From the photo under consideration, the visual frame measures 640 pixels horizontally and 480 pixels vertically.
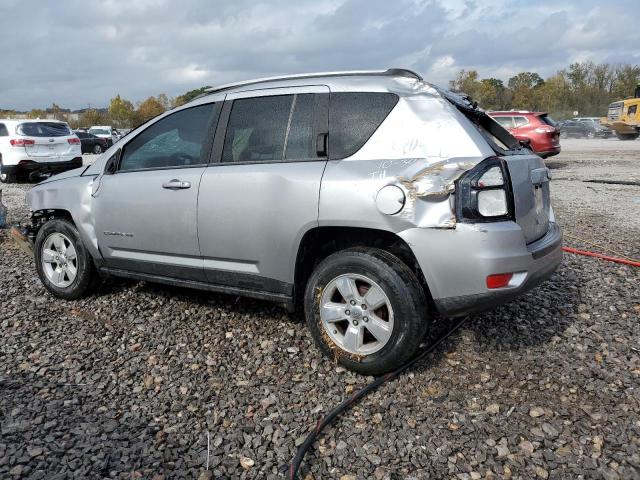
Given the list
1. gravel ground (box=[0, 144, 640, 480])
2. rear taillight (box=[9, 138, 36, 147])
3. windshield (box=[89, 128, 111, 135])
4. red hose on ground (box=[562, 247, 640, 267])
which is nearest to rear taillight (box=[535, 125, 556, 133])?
red hose on ground (box=[562, 247, 640, 267])

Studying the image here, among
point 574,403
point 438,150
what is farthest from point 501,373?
point 438,150

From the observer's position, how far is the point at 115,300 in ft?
15.2

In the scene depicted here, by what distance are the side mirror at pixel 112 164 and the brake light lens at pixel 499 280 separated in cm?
307

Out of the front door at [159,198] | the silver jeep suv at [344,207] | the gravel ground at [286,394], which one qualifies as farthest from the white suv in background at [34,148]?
Result: the silver jeep suv at [344,207]

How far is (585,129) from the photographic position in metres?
40.7

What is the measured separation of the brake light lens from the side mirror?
3.07 metres

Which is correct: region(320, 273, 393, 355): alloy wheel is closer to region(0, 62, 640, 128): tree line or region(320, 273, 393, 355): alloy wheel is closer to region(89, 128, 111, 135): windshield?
region(89, 128, 111, 135): windshield

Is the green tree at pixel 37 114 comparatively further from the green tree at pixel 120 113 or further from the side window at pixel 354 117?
the side window at pixel 354 117

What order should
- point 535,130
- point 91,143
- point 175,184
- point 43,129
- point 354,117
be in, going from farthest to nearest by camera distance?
point 91,143
point 535,130
point 43,129
point 175,184
point 354,117

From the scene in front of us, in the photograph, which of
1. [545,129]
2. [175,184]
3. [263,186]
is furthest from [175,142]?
[545,129]

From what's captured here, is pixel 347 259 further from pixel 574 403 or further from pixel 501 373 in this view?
pixel 574 403

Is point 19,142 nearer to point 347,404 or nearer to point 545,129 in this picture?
point 347,404

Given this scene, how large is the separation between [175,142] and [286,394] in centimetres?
211

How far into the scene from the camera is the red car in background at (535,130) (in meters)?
15.4
